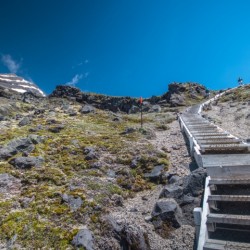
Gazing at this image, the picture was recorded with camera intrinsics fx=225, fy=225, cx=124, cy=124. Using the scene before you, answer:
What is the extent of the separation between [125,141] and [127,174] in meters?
7.02

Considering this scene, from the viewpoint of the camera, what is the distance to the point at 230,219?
22.6 feet

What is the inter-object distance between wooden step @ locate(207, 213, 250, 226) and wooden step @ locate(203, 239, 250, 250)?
68 cm

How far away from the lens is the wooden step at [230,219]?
6727 millimetres

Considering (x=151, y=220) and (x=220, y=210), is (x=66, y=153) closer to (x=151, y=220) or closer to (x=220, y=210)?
(x=151, y=220)

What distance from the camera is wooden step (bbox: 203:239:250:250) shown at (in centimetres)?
604

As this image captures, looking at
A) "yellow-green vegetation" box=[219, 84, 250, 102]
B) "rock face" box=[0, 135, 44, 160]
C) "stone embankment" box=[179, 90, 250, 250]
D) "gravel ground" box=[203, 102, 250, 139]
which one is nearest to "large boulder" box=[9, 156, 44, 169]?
"rock face" box=[0, 135, 44, 160]

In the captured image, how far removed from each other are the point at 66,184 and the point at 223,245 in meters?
8.11

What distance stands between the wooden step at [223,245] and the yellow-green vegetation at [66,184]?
4264 millimetres

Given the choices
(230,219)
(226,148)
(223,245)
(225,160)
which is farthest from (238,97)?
(223,245)

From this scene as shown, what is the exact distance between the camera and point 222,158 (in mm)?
12305

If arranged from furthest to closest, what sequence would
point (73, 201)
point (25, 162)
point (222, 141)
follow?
point (222, 141)
point (25, 162)
point (73, 201)

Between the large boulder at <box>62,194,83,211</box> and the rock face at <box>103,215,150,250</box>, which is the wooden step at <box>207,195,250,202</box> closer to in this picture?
the rock face at <box>103,215,150,250</box>

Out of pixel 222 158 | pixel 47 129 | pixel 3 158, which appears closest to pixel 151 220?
pixel 222 158

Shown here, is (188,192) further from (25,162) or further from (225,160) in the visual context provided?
(25,162)
